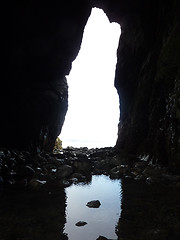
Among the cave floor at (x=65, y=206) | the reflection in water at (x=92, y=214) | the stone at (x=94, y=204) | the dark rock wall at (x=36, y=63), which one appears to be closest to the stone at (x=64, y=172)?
the cave floor at (x=65, y=206)

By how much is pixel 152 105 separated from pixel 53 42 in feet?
33.5

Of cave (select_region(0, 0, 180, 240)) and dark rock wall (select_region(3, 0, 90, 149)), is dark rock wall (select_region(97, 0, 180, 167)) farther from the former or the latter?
dark rock wall (select_region(3, 0, 90, 149))

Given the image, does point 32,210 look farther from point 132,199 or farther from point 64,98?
point 64,98

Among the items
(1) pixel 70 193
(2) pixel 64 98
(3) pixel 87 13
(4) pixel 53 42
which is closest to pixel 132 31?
(3) pixel 87 13

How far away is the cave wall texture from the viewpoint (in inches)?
396

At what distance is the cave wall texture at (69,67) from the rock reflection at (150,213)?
2.62 meters

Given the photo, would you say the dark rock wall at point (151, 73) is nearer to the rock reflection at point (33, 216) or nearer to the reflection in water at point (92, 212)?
the reflection in water at point (92, 212)

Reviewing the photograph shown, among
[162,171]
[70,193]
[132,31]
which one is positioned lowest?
[70,193]

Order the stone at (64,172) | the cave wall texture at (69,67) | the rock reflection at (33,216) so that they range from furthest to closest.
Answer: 1. the cave wall texture at (69,67)
2. the stone at (64,172)
3. the rock reflection at (33,216)

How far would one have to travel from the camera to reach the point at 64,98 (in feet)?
78.5

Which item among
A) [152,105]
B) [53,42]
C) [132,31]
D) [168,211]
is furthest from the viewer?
[132,31]

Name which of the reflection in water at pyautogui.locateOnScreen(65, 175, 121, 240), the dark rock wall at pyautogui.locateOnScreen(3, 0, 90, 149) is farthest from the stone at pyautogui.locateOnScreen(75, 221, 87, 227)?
the dark rock wall at pyautogui.locateOnScreen(3, 0, 90, 149)

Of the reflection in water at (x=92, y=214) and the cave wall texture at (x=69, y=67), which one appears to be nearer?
the reflection in water at (x=92, y=214)

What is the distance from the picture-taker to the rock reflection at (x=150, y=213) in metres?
2.94
